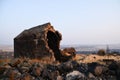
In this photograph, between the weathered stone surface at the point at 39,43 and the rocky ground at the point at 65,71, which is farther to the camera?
the weathered stone surface at the point at 39,43

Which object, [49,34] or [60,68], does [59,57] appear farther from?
[60,68]

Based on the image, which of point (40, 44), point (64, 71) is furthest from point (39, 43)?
point (64, 71)

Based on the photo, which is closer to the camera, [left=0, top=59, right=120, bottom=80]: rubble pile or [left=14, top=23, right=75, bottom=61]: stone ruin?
[left=0, top=59, right=120, bottom=80]: rubble pile

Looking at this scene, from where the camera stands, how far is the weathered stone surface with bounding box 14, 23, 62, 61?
21.0m

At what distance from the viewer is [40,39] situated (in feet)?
69.8

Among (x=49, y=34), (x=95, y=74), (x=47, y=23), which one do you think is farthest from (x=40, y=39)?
(x=95, y=74)

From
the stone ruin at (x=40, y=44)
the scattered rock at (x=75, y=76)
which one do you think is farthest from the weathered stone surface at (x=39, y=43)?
the scattered rock at (x=75, y=76)

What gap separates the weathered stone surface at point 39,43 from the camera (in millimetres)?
20969

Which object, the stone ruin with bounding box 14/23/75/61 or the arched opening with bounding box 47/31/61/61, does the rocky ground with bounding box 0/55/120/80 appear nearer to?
the stone ruin with bounding box 14/23/75/61

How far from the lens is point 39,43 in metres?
21.2

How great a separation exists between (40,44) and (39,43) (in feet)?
0.40

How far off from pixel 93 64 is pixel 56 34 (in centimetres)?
834

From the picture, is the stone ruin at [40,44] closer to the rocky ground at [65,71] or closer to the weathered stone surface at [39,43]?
the weathered stone surface at [39,43]

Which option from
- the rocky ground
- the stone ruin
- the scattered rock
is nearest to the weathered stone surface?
the stone ruin
